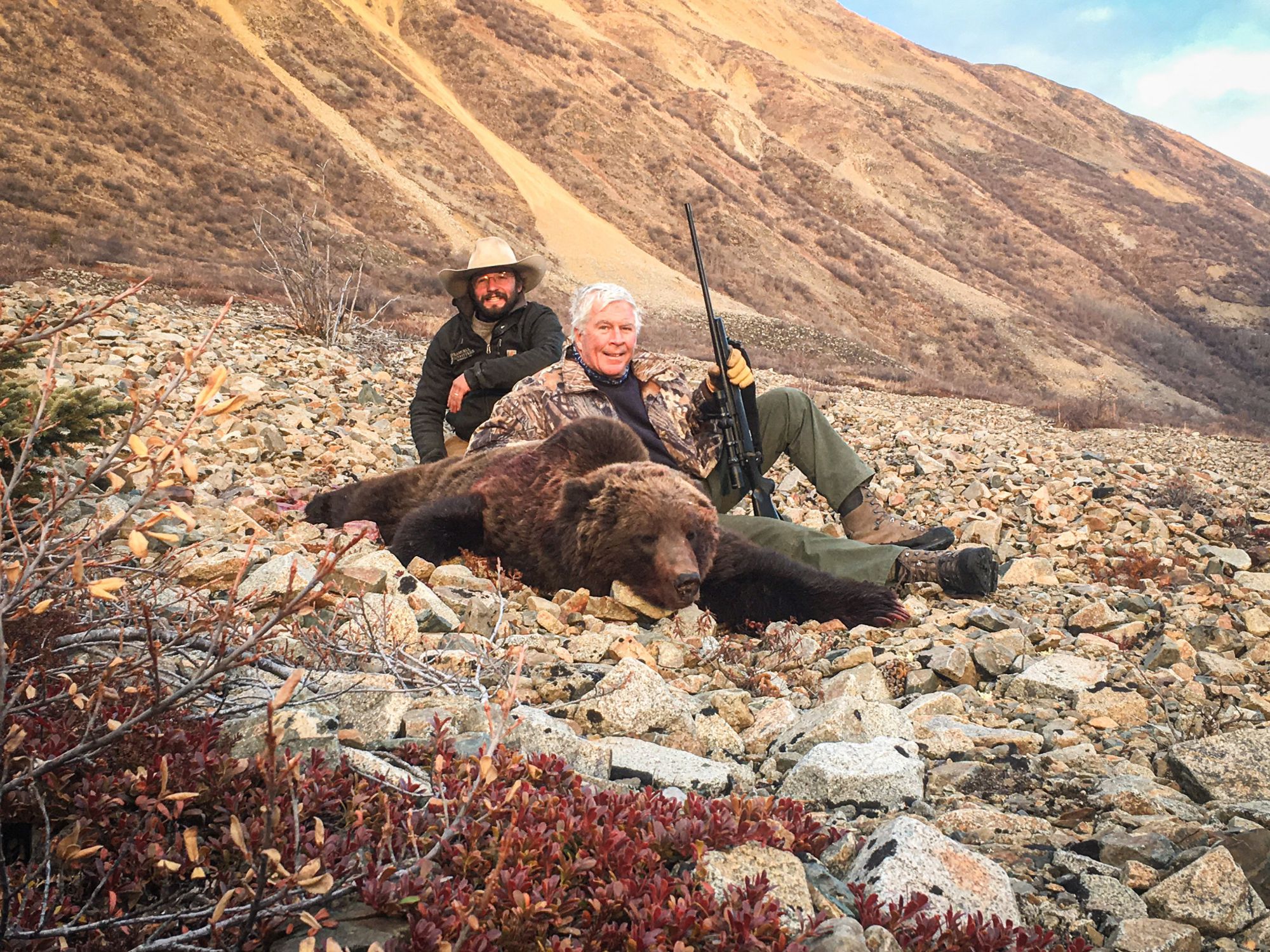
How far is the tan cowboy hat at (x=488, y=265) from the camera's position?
6.79 m

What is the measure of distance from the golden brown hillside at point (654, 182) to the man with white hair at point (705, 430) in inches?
474

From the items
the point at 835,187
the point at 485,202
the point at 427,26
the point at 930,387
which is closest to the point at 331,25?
the point at 427,26

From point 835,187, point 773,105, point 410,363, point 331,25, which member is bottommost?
point 410,363

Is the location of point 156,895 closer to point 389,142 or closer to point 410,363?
point 410,363

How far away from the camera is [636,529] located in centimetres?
398

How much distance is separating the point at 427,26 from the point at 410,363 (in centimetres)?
3636

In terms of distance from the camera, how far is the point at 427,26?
4091cm

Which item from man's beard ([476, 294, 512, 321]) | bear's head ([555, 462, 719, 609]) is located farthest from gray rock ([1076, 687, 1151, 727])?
man's beard ([476, 294, 512, 321])

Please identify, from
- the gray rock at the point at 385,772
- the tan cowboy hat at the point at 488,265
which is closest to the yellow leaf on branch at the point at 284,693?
the gray rock at the point at 385,772

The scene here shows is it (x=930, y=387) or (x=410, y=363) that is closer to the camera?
(x=410, y=363)

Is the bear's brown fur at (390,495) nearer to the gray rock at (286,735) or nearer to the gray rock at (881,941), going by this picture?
the gray rock at (286,735)

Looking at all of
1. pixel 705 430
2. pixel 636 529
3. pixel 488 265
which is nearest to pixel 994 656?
pixel 636 529

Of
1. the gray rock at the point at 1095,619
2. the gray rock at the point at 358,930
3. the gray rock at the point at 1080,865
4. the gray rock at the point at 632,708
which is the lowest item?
the gray rock at the point at 632,708

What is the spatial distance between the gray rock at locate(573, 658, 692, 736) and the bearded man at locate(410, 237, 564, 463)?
4.30m
